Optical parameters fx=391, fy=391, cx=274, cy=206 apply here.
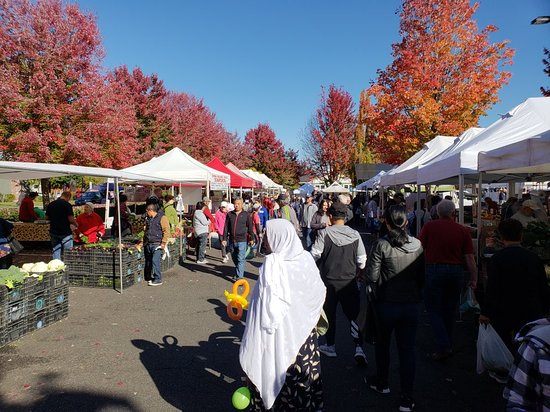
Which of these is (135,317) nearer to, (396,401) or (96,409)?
(96,409)

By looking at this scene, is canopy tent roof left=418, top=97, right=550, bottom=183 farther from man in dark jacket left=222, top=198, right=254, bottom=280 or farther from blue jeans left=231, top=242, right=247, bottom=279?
blue jeans left=231, top=242, right=247, bottom=279

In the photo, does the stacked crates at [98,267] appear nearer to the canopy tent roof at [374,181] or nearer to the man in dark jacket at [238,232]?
the man in dark jacket at [238,232]

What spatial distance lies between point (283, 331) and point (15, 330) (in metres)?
4.39

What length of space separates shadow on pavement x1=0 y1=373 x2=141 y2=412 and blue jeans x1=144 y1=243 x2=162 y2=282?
14.8 feet

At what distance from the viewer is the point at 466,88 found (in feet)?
54.7

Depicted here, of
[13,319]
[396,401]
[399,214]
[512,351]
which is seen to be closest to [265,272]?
[399,214]

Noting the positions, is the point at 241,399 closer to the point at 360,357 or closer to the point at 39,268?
the point at 360,357

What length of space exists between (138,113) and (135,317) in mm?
26351

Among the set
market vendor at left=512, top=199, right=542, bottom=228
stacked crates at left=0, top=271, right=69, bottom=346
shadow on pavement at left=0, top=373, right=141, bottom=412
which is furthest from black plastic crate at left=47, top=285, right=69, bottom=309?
market vendor at left=512, top=199, right=542, bottom=228

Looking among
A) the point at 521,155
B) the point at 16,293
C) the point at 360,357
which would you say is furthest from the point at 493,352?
the point at 16,293

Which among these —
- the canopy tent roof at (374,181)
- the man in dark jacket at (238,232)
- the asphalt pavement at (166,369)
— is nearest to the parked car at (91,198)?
the canopy tent roof at (374,181)

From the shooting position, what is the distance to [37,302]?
5.62m

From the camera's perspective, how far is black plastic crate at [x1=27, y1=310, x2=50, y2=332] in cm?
548

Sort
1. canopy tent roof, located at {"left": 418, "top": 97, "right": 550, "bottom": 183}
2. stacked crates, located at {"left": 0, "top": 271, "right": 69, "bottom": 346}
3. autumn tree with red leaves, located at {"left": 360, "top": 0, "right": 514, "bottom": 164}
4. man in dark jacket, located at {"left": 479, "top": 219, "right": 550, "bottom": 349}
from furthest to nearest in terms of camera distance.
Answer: autumn tree with red leaves, located at {"left": 360, "top": 0, "right": 514, "bottom": 164} → canopy tent roof, located at {"left": 418, "top": 97, "right": 550, "bottom": 183} → stacked crates, located at {"left": 0, "top": 271, "right": 69, "bottom": 346} → man in dark jacket, located at {"left": 479, "top": 219, "right": 550, "bottom": 349}
